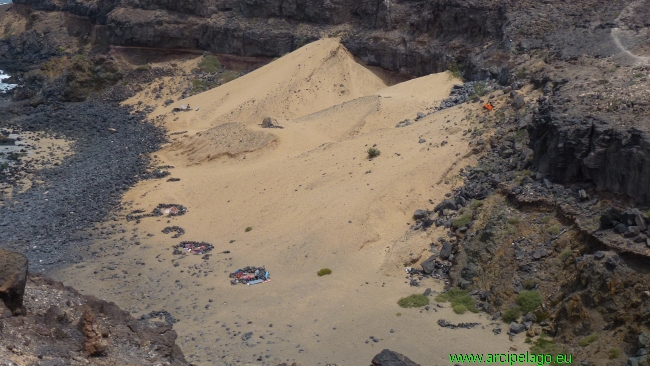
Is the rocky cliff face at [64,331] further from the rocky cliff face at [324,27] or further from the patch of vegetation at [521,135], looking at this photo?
the rocky cliff face at [324,27]

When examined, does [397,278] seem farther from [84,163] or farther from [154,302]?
[84,163]

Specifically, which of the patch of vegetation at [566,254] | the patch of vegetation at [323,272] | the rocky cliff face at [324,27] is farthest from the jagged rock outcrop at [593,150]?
the rocky cliff face at [324,27]

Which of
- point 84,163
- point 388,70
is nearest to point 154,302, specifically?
point 84,163

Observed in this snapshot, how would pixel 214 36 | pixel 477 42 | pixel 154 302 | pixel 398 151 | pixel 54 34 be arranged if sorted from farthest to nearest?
pixel 54 34 → pixel 214 36 → pixel 477 42 → pixel 398 151 → pixel 154 302

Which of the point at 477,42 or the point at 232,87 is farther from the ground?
the point at 477,42

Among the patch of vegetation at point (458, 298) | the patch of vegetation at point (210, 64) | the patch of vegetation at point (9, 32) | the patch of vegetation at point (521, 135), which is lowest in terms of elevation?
the patch of vegetation at point (9, 32)
